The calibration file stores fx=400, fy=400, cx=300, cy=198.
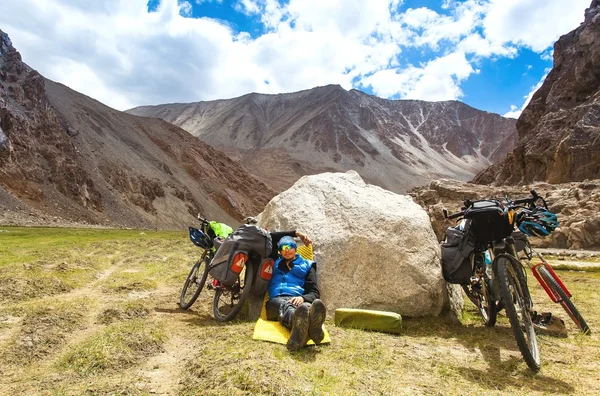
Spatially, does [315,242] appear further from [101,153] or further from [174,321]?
[101,153]

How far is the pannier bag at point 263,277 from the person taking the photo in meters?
7.23

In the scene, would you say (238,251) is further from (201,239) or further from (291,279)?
(201,239)

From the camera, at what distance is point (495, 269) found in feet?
18.8

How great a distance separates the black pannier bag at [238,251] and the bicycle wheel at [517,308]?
3.81 m

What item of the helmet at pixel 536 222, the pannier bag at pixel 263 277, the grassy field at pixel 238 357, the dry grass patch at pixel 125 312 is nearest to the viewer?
the grassy field at pixel 238 357

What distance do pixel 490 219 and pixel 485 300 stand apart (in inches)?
66.4

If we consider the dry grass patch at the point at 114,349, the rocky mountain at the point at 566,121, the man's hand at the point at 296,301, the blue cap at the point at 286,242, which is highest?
the rocky mountain at the point at 566,121

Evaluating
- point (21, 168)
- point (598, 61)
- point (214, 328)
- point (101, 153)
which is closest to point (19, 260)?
point (214, 328)

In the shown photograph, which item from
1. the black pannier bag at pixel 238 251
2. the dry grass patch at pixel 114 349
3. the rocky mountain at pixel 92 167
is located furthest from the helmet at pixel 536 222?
the rocky mountain at pixel 92 167

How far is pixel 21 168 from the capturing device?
2064 inches

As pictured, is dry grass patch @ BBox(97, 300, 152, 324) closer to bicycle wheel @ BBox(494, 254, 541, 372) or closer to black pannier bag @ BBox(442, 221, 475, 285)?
black pannier bag @ BBox(442, 221, 475, 285)

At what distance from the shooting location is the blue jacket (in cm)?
678

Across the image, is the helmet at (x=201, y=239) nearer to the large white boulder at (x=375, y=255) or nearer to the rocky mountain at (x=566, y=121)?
the large white boulder at (x=375, y=255)

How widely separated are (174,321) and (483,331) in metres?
5.44
